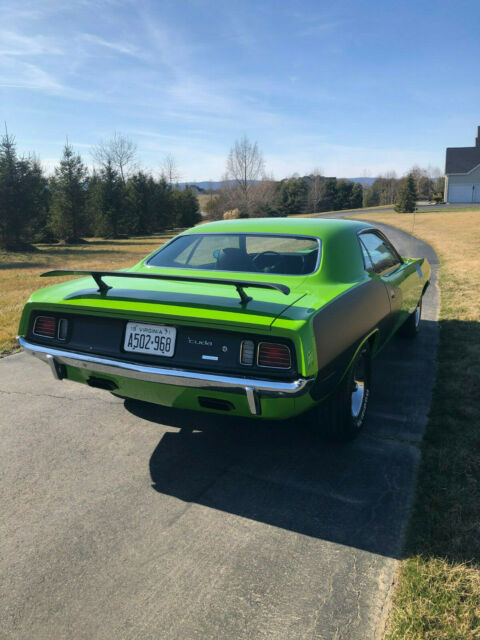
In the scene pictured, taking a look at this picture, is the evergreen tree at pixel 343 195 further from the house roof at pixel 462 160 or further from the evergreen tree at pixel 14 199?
the evergreen tree at pixel 14 199

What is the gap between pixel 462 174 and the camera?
65000 millimetres

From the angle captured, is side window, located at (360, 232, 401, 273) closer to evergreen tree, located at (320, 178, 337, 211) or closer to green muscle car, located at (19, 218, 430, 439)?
green muscle car, located at (19, 218, 430, 439)

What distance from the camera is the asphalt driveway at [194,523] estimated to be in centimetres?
194

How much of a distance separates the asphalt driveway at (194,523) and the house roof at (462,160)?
7049cm

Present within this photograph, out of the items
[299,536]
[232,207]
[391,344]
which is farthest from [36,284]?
→ [232,207]

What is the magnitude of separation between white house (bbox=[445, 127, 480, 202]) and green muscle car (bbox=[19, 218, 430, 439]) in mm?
70202

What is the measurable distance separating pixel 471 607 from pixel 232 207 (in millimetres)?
57357

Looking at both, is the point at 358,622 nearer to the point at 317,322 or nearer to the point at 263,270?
the point at 317,322

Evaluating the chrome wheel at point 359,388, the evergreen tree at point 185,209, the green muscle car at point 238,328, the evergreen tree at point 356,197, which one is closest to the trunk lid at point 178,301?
the green muscle car at point 238,328

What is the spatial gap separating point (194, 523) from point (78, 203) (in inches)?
1304

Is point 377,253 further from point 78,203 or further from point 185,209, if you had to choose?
point 185,209

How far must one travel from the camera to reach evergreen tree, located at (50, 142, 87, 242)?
31.9 m

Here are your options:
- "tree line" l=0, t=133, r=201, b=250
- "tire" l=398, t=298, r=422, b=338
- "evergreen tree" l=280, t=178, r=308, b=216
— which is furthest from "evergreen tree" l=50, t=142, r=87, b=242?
"evergreen tree" l=280, t=178, r=308, b=216

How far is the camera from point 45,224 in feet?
108
